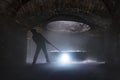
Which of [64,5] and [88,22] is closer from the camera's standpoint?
[64,5]

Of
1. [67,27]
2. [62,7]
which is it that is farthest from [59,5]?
[67,27]

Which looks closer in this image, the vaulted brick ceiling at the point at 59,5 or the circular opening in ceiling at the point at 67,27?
the vaulted brick ceiling at the point at 59,5

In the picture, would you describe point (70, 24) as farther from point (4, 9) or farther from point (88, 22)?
point (4, 9)

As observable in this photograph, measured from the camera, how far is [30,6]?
5590mm

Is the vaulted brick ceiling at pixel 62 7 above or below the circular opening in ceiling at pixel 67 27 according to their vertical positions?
above

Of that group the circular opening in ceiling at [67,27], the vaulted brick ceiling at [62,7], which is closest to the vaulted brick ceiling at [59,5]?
the vaulted brick ceiling at [62,7]

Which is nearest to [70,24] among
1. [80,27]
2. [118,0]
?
[80,27]

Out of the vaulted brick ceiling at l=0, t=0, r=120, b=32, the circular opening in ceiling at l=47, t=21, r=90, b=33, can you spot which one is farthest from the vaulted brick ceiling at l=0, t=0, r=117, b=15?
the circular opening in ceiling at l=47, t=21, r=90, b=33

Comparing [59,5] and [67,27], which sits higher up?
[59,5]

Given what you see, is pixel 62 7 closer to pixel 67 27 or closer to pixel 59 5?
pixel 59 5

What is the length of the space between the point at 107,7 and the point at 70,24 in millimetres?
4488

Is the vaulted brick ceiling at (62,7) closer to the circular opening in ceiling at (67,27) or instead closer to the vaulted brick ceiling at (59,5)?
the vaulted brick ceiling at (59,5)

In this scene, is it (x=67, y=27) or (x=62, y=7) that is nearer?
(x=62, y=7)

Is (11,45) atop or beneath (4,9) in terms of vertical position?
beneath
